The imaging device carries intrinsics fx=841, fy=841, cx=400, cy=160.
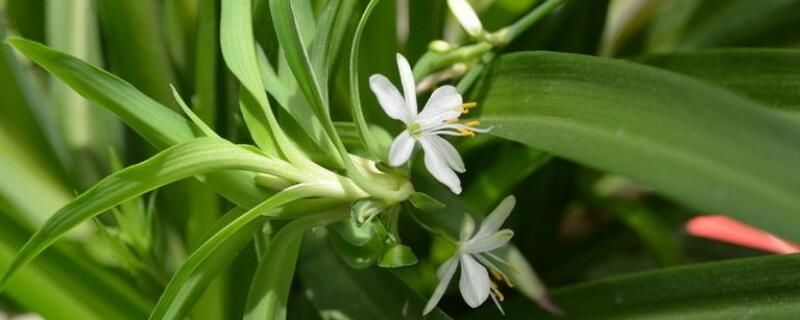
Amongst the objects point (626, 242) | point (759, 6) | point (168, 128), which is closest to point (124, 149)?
point (168, 128)

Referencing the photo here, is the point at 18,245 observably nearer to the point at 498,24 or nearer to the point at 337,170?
the point at 337,170

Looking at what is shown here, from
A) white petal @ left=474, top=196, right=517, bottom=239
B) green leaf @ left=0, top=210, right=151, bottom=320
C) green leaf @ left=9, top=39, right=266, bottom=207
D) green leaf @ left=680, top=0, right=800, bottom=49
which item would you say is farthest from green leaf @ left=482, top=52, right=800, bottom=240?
green leaf @ left=680, top=0, right=800, bottom=49

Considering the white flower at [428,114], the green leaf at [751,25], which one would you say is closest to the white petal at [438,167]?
the white flower at [428,114]

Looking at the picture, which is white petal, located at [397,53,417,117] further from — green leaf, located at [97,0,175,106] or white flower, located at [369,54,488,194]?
green leaf, located at [97,0,175,106]

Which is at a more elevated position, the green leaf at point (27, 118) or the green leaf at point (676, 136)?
the green leaf at point (676, 136)

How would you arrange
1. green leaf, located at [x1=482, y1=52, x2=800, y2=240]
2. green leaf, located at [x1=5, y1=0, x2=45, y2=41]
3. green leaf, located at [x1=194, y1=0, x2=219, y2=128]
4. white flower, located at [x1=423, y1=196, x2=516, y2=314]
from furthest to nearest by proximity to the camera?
green leaf, located at [x1=5, y1=0, x2=45, y2=41] < green leaf, located at [x1=194, y1=0, x2=219, y2=128] < white flower, located at [x1=423, y1=196, x2=516, y2=314] < green leaf, located at [x1=482, y1=52, x2=800, y2=240]

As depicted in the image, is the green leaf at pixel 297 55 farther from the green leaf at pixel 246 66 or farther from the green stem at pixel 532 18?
the green stem at pixel 532 18
